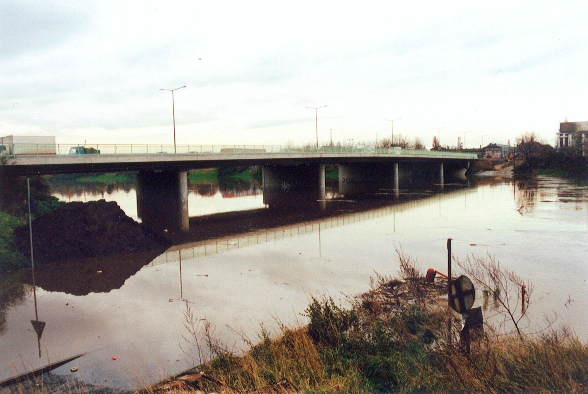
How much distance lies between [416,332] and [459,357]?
2.69m

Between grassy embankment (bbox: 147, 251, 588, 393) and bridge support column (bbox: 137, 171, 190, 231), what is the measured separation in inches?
1053

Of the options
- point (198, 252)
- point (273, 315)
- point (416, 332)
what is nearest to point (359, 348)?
point (416, 332)

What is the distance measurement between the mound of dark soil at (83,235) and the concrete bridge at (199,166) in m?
8.21

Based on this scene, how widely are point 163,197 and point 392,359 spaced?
4150 centimetres

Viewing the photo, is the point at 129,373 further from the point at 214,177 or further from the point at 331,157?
the point at 214,177

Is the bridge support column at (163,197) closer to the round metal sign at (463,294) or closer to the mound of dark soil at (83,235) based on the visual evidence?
the mound of dark soil at (83,235)

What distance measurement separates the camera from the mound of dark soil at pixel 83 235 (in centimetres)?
2280

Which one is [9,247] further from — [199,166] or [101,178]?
[101,178]

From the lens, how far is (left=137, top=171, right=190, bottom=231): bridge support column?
1551 inches

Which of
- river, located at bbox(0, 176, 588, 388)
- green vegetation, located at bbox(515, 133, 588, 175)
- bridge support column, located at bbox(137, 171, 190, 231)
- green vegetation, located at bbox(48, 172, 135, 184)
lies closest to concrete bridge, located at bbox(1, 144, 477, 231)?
bridge support column, located at bbox(137, 171, 190, 231)

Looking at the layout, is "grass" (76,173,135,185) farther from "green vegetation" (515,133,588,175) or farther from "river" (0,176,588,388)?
"river" (0,176,588,388)

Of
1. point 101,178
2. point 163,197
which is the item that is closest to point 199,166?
point 163,197

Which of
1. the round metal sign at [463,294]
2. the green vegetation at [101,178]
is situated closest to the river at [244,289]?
the round metal sign at [463,294]

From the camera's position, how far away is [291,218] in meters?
37.4
